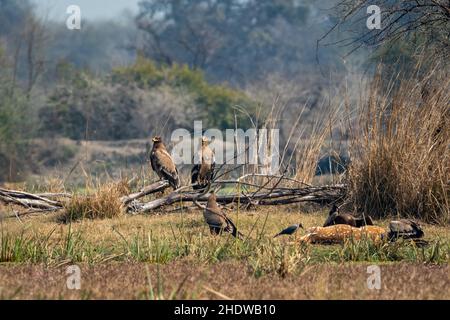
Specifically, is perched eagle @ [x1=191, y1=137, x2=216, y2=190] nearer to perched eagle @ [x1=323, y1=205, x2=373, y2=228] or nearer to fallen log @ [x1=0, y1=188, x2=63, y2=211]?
fallen log @ [x1=0, y1=188, x2=63, y2=211]

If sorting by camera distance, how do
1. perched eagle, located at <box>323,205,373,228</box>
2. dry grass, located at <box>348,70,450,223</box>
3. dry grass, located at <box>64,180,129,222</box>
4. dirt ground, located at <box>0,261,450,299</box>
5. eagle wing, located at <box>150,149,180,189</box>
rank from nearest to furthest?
dirt ground, located at <box>0,261,450,299</box> → perched eagle, located at <box>323,205,373,228</box> → dry grass, located at <box>348,70,450,223</box> → dry grass, located at <box>64,180,129,222</box> → eagle wing, located at <box>150,149,180,189</box>

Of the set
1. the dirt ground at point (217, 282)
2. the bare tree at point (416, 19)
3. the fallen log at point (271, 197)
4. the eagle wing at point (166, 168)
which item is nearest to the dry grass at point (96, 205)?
the fallen log at point (271, 197)

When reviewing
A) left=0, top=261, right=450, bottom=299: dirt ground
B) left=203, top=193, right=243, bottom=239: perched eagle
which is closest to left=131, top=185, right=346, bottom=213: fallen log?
left=203, top=193, right=243, bottom=239: perched eagle

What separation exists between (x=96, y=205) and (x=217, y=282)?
5.52 metres

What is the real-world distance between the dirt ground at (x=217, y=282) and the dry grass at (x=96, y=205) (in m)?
4.03

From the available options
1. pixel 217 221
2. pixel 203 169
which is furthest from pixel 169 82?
pixel 217 221

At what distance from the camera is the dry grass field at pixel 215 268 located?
20.7ft

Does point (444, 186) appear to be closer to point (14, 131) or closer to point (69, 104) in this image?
point (14, 131)

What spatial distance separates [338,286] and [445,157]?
5.21 metres

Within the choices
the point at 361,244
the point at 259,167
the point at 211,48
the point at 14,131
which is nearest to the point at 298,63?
the point at 211,48

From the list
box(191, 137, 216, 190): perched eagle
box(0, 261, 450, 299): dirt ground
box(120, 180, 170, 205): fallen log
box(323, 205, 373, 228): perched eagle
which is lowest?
box(0, 261, 450, 299): dirt ground

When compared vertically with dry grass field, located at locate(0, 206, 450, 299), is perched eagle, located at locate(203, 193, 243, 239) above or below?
above

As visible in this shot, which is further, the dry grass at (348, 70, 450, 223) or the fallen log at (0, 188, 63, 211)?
the fallen log at (0, 188, 63, 211)

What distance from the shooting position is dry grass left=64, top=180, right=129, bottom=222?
11.9m
